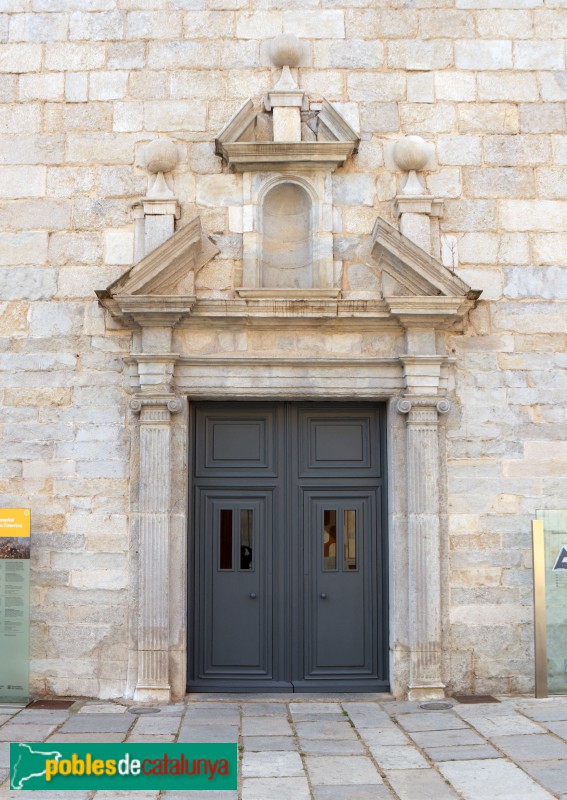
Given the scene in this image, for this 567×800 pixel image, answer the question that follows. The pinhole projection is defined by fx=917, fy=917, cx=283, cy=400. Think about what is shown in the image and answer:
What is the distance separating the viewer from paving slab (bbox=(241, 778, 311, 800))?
13.6ft

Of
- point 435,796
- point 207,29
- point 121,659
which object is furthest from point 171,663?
point 207,29

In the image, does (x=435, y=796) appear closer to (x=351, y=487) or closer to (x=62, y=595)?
(x=351, y=487)

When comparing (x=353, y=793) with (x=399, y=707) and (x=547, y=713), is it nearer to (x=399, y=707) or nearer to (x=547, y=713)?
(x=399, y=707)

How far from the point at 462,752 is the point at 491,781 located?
505 millimetres

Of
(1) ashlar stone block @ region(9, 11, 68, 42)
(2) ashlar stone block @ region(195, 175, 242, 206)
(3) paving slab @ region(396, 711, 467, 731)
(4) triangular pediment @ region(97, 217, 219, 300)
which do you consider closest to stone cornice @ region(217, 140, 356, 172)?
(2) ashlar stone block @ region(195, 175, 242, 206)

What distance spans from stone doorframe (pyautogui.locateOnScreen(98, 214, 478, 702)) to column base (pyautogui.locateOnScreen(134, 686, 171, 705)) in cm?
3

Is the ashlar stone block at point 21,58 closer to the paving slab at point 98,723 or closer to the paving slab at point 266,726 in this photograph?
the paving slab at point 98,723

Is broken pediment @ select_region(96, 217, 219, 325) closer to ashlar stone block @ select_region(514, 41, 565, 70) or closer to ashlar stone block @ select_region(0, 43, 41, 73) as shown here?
ashlar stone block @ select_region(0, 43, 41, 73)

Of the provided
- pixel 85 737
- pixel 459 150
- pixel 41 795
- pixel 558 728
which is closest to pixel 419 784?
pixel 558 728

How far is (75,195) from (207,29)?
5.17 ft

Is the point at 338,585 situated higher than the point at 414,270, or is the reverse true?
the point at 414,270

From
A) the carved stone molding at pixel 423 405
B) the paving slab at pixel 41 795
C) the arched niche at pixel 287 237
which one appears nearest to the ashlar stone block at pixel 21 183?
the arched niche at pixel 287 237

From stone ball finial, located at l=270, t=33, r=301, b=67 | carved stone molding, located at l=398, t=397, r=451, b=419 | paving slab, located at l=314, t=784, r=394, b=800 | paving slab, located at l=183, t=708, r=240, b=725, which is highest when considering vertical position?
stone ball finial, located at l=270, t=33, r=301, b=67

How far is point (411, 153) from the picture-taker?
21.4 feet
